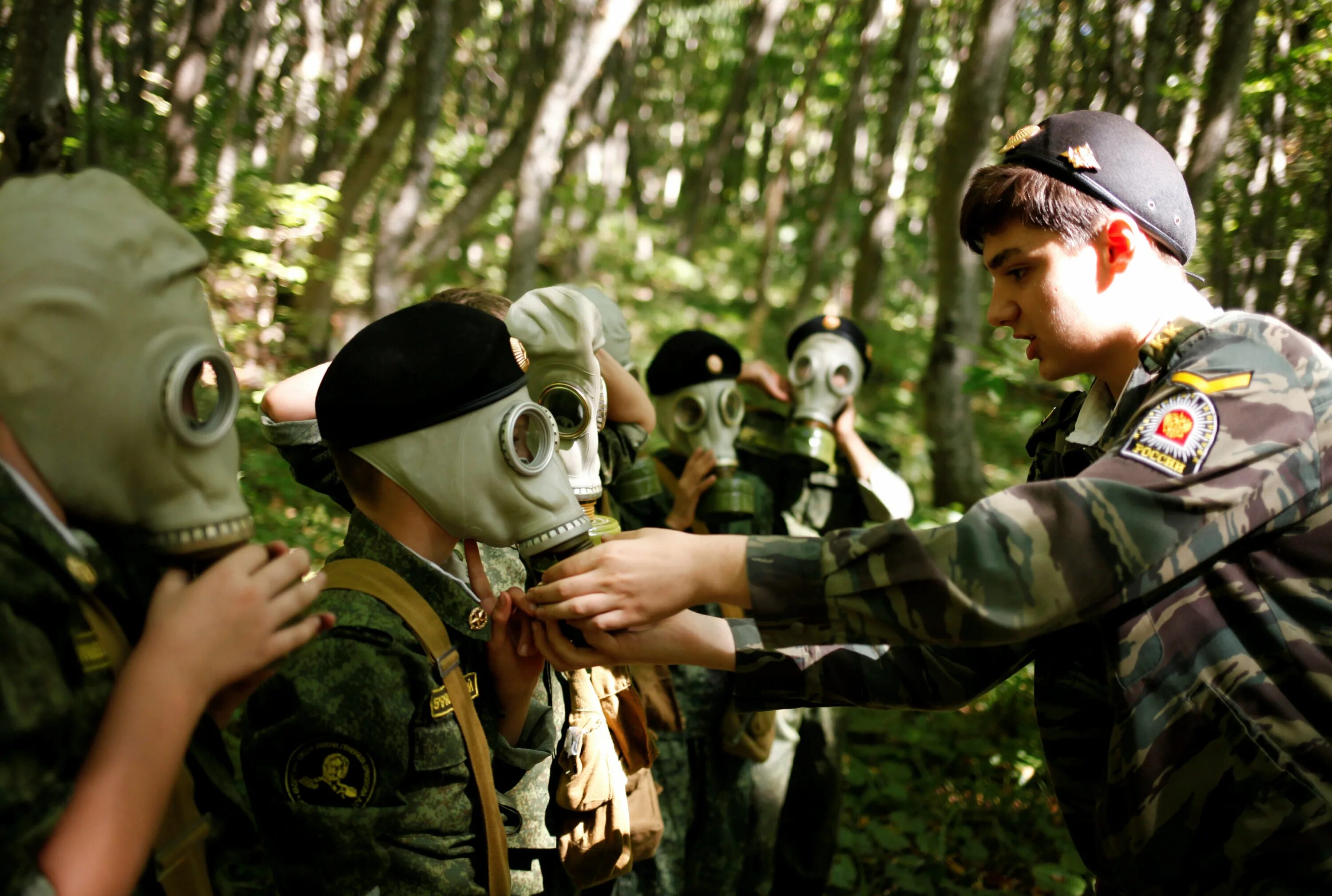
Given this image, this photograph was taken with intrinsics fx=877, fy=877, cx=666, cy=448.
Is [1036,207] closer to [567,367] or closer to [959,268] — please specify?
[567,367]

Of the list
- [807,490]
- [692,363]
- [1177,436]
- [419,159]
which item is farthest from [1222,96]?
[419,159]

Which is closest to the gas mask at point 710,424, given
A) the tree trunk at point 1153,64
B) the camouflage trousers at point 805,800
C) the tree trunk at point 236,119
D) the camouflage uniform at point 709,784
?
the camouflage uniform at point 709,784

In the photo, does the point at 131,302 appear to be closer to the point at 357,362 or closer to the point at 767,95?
the point at 357,362

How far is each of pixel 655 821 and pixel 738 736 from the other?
35.4 inches

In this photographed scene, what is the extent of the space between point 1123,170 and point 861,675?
4.03 ft

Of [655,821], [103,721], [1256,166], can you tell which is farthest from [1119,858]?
[1256,166]

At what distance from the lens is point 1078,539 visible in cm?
148

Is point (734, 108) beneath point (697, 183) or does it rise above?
above

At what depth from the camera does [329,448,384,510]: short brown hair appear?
1.82 m

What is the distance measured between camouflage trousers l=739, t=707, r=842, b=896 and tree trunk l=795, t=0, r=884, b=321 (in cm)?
1069

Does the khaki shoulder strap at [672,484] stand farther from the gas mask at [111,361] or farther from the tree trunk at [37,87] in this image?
the tree trunk at [37,87]

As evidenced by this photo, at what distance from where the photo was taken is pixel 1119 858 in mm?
1673

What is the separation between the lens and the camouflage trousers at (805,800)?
12.4 feet

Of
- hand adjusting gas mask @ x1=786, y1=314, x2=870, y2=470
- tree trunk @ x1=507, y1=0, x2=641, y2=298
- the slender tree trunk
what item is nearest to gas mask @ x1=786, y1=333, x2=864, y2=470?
hand adjusting gas mask @ x1=786, y1=314, x2=870, y2=470
